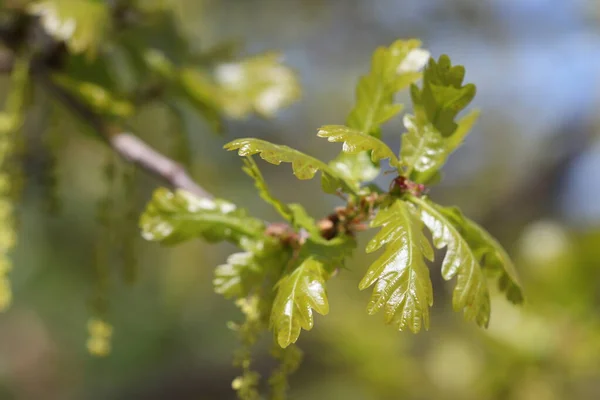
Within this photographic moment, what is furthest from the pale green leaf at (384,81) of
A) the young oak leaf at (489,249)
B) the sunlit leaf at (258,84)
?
the sunlit leaf at (258,84)

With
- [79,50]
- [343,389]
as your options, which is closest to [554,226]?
[79,50]

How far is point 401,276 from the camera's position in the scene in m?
0.39

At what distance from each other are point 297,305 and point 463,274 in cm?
13

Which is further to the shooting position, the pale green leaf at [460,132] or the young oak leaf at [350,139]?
the pale green leaf at [460,132]

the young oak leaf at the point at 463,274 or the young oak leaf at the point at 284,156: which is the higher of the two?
the young oak leaf at the point at 284,156

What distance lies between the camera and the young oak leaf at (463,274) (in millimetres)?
417

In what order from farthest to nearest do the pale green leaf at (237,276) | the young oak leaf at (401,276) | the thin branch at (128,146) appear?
the thin branch at (128,146)
the pale green leaf at (237,276)
the young oak leaf at (401,276)

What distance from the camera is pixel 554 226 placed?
132cm

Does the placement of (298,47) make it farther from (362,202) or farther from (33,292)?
(362,202)

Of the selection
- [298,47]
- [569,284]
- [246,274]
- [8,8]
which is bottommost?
[246,274]

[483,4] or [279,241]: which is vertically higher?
[483,4]

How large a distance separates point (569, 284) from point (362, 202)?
0.98m

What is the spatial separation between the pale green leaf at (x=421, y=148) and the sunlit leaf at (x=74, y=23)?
1.46 feet

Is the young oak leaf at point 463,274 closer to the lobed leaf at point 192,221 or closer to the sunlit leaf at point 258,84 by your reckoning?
the lobed leaf at point 192,221
